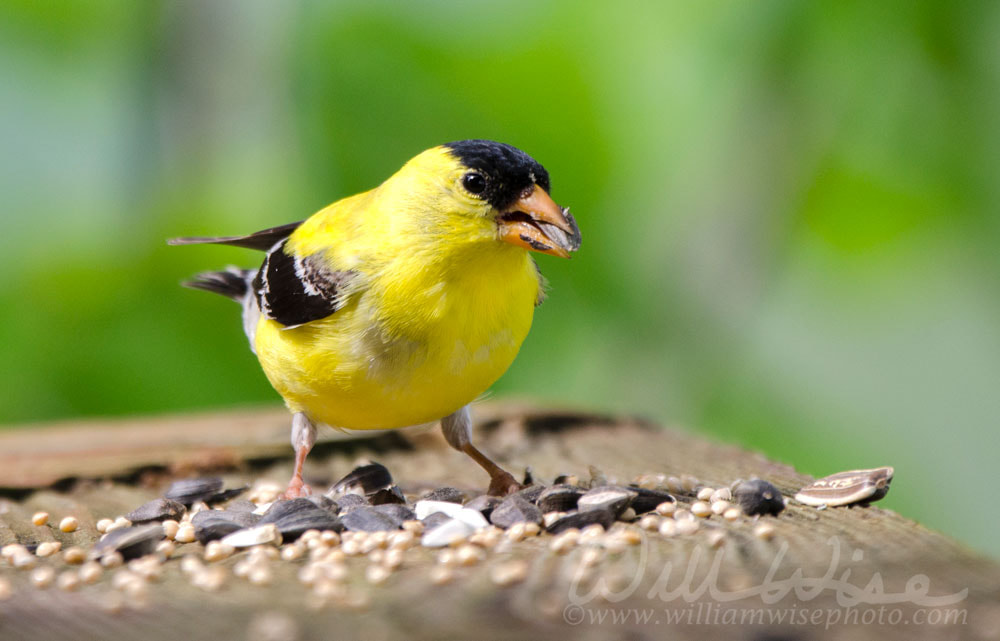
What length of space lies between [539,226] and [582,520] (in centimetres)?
79

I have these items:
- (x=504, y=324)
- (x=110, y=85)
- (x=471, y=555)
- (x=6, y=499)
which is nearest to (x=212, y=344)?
(x=110, y=85)

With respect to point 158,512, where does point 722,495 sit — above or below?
above

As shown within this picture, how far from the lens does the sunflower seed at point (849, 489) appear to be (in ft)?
7.29

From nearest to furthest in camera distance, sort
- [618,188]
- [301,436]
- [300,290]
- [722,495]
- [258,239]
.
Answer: [722,495] < [300,290] < [301,436] < [258,239] < [618,188]

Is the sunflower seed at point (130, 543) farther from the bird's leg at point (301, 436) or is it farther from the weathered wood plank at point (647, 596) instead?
the bird's leg at point (301, 436)

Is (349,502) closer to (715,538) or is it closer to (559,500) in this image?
(559,500)

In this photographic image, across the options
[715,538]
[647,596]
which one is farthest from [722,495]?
[647,596]

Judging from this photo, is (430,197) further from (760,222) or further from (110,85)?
(110,85)

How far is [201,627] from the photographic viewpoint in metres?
1.45

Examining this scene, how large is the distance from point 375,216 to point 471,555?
1236 millimetres

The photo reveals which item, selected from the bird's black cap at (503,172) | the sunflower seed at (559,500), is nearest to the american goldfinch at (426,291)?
the bird's black cap at (503,172)

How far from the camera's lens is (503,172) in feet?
8.34

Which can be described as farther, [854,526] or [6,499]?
[6,499]

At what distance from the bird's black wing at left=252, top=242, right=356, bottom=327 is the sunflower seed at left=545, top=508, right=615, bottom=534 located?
0.87m
